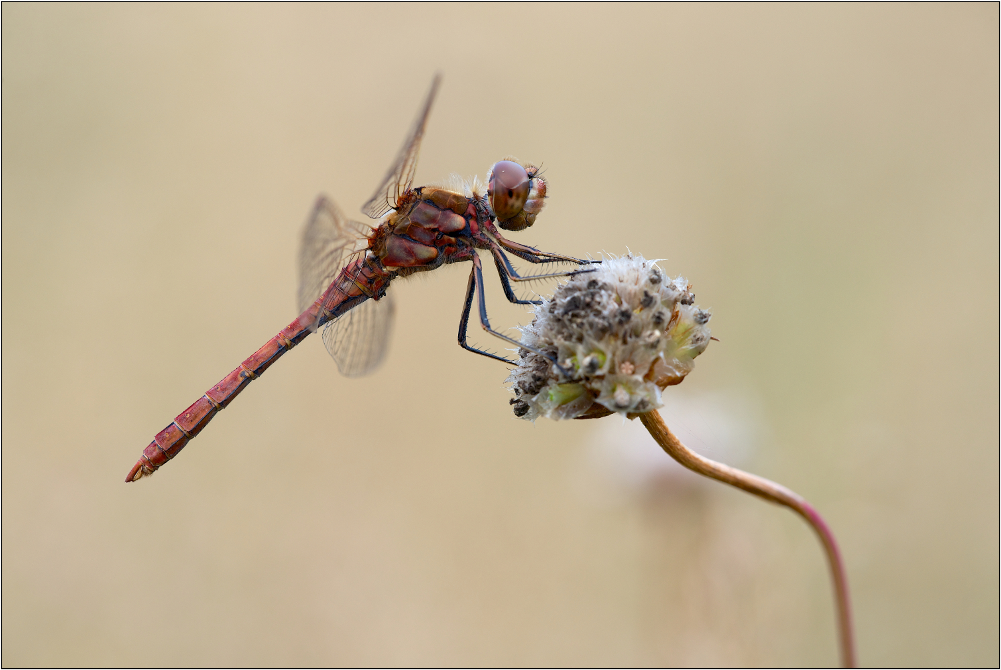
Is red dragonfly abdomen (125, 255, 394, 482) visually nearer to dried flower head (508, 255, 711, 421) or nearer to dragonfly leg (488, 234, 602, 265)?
dragonfly leg (488, 234, 602, 265)

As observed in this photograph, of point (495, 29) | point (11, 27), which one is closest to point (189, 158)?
point (11, 27)

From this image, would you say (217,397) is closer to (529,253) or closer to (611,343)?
(529,253)

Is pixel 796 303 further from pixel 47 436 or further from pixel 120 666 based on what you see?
pixel 47 436

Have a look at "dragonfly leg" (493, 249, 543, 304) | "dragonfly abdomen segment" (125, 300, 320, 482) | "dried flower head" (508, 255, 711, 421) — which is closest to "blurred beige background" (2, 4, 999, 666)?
"dragonfly leg" (493, 249, 543, 304)

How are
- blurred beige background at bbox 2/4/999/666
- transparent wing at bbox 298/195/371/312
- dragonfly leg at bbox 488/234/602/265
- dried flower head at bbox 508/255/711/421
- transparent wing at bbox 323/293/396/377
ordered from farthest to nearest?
1. blurred beige background at bbox 2/4/999/666
2. transparent wing at bbox 323/293/396/377
3. transparent wing at bbox 298/195/371/312
4. dragonfly leg at bbox 488/234/602/265
5. dried flower head at bbox 508/255/711/421

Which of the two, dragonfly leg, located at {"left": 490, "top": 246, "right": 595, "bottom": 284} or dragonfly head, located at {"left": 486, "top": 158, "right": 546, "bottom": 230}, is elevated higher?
dragonfly head, located at {"left": 486, "top": 158, "right": 546, "bottom": 230}

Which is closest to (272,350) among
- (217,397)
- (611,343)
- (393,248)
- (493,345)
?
(217,397)

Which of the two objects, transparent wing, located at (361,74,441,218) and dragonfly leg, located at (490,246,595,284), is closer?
dragonfly leg, located at (490,246,595,284)
